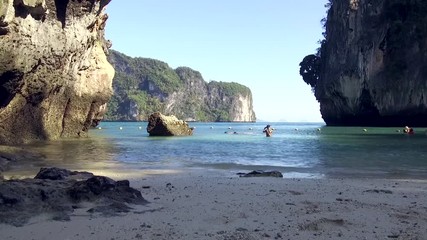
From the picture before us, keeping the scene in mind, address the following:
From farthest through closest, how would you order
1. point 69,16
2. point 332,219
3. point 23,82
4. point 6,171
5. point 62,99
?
1. point 62,99
2. point 69,16
3. point 23,82
4. point 6,171
5. point 332,219

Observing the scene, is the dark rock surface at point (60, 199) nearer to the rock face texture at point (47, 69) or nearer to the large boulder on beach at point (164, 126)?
the rock face texture at point (47, 69)

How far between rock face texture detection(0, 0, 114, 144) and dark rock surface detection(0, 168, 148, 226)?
12.3 meters

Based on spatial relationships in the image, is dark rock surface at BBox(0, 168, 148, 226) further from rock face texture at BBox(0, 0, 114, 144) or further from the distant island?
the distant island

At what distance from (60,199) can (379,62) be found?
4989 cm

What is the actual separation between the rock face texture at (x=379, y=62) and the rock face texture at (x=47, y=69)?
106 feet

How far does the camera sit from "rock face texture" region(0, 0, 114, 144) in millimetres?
20406

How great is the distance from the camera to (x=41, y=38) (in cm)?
2350

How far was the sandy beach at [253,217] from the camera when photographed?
5.11 meters

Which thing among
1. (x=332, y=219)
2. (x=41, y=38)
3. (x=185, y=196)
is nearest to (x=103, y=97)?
(x=41, y=38)

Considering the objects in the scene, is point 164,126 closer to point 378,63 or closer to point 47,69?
point 47,69

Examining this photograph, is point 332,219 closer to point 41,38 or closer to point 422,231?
point 422,231

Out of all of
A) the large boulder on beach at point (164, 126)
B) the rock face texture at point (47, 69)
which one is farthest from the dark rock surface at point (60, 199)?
the large boulder on beach at point (164, 126)

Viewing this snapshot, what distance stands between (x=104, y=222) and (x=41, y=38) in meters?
20.5

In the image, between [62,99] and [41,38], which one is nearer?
[41,38]
